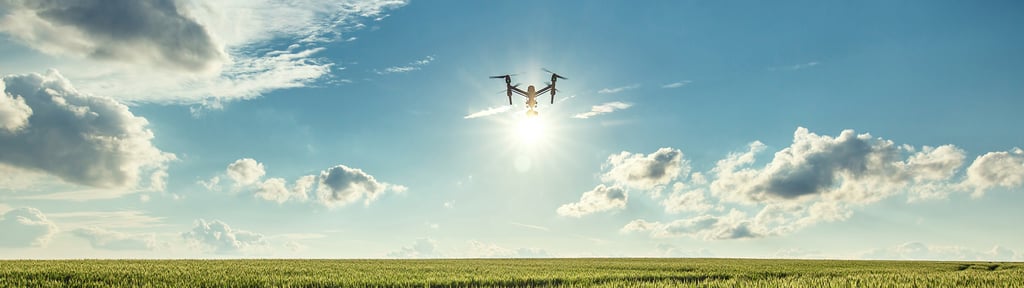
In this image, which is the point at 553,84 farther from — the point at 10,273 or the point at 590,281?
the point at 10,273

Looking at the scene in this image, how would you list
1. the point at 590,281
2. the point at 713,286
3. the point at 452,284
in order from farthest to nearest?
the point at 590,281 → the point at 452,284 → the point at 713,286

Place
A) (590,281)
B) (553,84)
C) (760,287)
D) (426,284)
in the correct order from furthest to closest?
(553,84), (590,281), (426,284), (760,287)

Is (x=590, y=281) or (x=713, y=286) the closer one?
(x=713, y=286)

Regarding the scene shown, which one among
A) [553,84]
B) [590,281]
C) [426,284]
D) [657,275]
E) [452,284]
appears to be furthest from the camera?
[553,84]

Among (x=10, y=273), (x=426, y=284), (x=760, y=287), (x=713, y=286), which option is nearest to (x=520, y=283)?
(x=426, y=284)

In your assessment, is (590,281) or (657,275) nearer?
(590,281)

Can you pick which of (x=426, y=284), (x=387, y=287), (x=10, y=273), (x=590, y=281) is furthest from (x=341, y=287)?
(x=10, y=273)

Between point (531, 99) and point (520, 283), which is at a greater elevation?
point (531, 99)

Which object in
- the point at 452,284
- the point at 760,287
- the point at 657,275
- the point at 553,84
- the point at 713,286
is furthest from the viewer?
the point at 553,84

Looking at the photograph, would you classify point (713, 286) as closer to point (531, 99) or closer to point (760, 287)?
point (760, 287)
